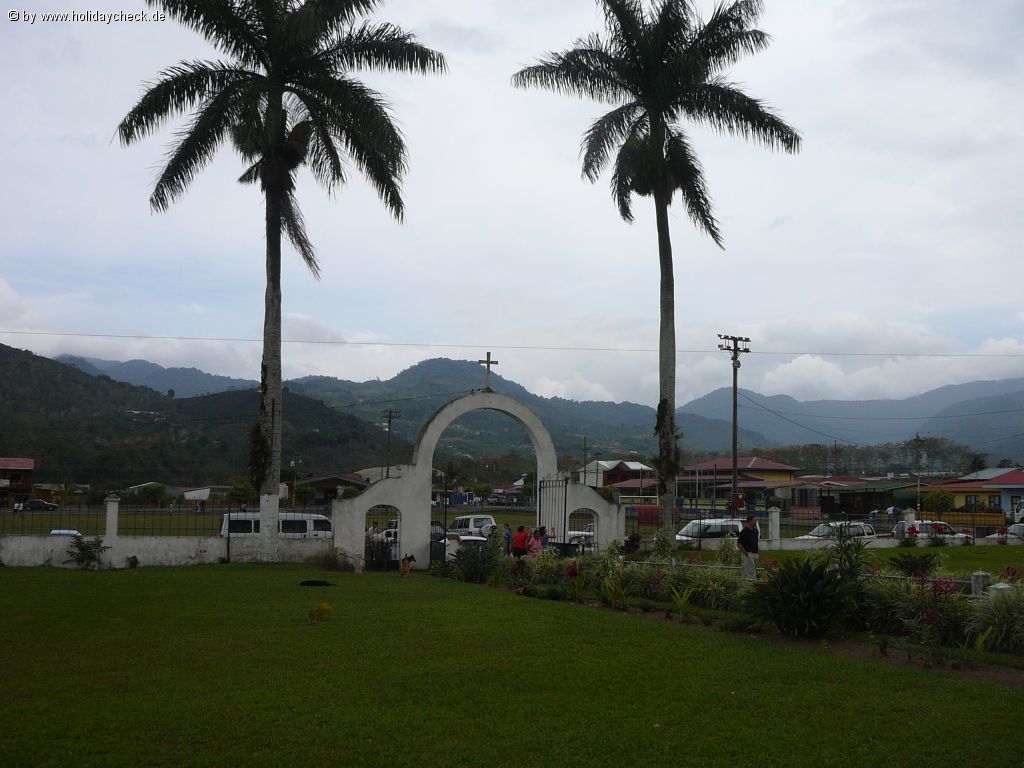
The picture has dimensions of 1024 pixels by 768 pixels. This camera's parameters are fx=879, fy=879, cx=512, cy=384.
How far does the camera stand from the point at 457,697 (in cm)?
813

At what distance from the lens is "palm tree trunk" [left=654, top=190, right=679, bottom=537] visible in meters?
21.2

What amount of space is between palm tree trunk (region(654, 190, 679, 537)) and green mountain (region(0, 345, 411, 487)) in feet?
180

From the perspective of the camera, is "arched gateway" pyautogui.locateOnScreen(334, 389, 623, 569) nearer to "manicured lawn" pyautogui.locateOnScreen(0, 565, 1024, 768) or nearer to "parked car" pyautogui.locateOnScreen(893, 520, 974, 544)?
"manicured lawn" pyautogui.locateOnScreen(0, 565, 1024, 768)

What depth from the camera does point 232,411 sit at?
96750mm

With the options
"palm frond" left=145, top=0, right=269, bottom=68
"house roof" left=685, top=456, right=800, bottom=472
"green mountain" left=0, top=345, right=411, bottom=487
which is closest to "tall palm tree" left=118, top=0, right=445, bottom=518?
"palm frond" left=145, top=0, right=269, bottom=68

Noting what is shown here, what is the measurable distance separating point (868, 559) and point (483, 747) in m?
9.82

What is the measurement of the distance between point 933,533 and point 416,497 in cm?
1955

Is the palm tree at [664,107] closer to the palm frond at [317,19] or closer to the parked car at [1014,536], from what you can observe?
the palm frond at [317,19]

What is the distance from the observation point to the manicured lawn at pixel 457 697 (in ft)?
21.7

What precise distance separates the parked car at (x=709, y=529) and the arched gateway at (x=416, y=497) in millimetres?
7610

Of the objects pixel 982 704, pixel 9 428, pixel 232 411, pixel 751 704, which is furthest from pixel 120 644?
pixel 232 411

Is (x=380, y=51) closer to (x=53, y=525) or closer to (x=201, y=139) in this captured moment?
(x=201, y=139)

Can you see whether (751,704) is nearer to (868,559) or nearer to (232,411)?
(868,559)

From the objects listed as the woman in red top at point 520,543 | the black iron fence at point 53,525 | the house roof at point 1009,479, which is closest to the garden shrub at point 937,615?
the woman in red top at point 520,543
